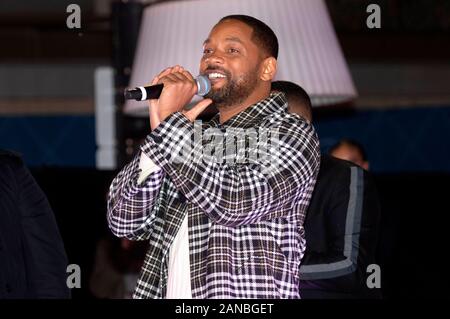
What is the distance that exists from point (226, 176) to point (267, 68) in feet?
1.26

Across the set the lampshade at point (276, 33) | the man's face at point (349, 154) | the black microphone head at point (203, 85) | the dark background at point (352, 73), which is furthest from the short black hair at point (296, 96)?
the dark background at point (352, 73)

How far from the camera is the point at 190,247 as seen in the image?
2180mm

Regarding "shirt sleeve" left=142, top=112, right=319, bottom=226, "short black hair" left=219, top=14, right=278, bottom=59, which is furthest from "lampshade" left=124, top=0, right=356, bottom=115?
"shirt sleeve" left=142, top=112, right=319, bottom=226

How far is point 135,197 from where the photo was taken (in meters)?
2.20

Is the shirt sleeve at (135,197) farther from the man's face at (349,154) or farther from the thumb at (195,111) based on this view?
the man's face at (349,154)

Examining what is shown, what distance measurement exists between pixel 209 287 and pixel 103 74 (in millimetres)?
5103

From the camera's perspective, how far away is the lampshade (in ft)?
10.2
